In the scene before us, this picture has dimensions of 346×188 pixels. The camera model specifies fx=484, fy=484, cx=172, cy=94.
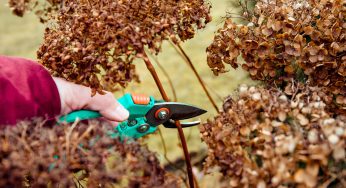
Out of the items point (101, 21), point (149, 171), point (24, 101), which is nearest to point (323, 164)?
point (149, 171)

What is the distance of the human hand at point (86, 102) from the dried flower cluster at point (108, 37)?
4 cm

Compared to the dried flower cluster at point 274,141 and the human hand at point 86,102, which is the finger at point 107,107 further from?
the dried flower cluster at point 274,141

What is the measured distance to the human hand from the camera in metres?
1.83

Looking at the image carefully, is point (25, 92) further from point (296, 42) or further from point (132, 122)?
point (296, 42)

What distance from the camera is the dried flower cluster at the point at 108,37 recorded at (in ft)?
5.45

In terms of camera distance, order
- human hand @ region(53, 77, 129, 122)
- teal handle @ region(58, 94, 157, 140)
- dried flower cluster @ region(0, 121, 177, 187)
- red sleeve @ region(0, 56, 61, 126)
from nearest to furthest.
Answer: dried flower cluster @ region(0, 121, 177, 187) → red sleeve @ region(0, 56, 61, 126) → human hand @ region(53, 77, 129, 122) → teal handle @ region(58, 94, 157, 140)

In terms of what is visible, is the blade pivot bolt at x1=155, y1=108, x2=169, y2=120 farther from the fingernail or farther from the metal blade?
the fingernail

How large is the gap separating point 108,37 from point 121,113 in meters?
0.39

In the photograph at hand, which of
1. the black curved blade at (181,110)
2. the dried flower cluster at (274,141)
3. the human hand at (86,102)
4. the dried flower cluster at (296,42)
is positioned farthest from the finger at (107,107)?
the dried flower cluster at (296,42)

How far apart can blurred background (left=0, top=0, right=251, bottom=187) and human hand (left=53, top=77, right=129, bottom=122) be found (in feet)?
5.50

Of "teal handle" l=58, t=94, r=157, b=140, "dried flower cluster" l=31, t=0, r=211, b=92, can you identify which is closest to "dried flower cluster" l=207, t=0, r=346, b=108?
"dried flower cluster" l=31, t=0, r=211, b=92

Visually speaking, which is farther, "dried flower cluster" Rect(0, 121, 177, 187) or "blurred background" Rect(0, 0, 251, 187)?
"blurred background" Rect(0, 0, 251, 187)

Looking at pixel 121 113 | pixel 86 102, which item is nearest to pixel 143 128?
pixel 121 113

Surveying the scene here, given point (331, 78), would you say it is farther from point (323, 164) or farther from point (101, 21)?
point (101, 21)
